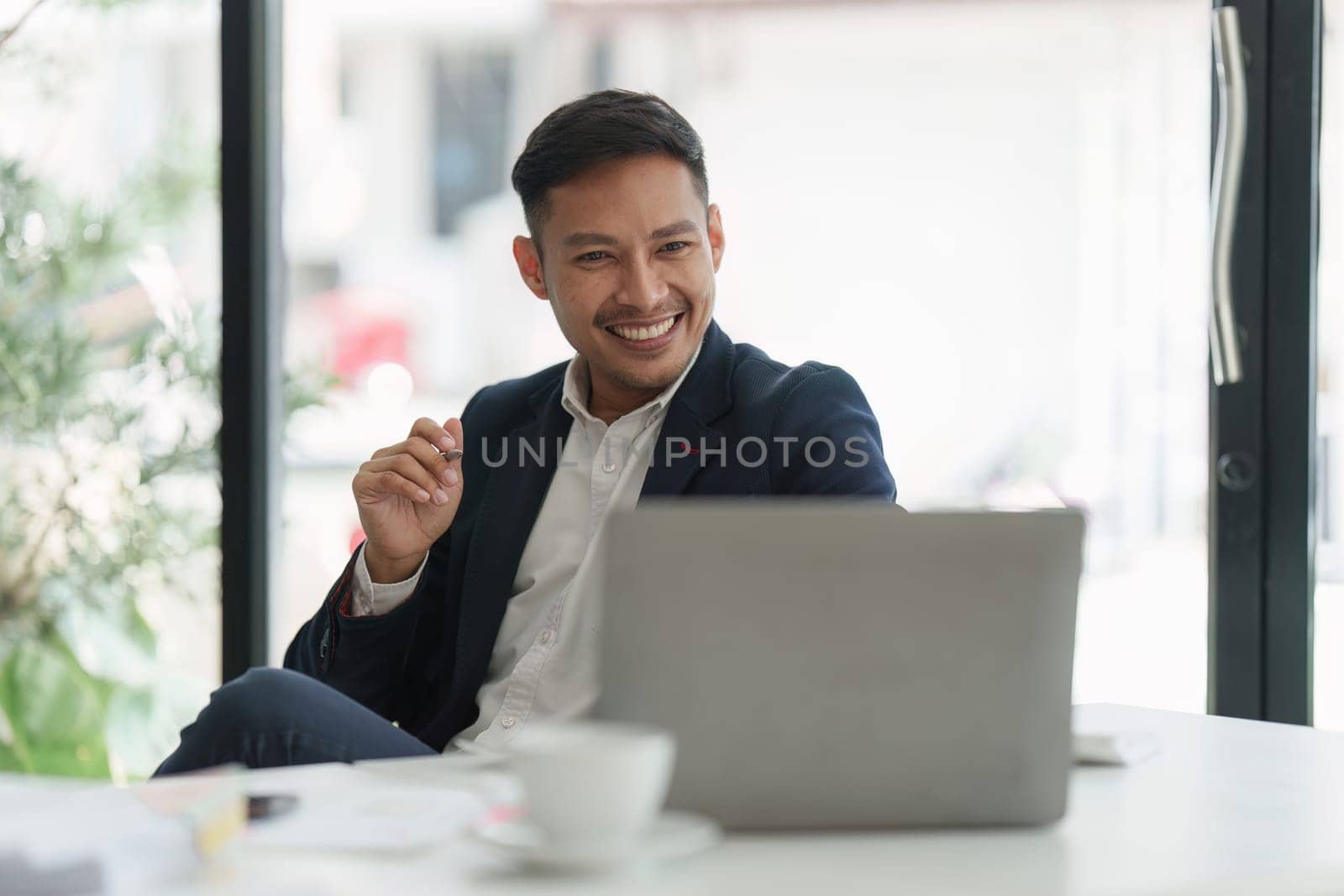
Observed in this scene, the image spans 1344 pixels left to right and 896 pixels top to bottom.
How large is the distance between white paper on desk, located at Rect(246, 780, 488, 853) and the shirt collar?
0.90 metres

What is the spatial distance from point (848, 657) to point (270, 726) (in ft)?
1.89

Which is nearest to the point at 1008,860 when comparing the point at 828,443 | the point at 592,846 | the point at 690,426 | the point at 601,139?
the point at 592,846

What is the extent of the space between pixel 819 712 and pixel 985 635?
0.40 ft

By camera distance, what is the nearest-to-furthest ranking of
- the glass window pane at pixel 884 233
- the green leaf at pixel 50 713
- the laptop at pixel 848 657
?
the laptop at pixel 848 657, the glass window pane at pixel 884 233, the green leaf at pixel 50 713

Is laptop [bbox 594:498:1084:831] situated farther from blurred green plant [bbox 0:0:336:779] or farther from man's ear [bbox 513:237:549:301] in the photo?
blurred green plant [bbox 0:0:336:779]

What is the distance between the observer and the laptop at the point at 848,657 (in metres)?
0.93

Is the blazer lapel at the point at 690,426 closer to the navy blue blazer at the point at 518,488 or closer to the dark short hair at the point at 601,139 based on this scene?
the navy blue blazer at the point at 518,488

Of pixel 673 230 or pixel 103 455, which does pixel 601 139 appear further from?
pixel 103 455

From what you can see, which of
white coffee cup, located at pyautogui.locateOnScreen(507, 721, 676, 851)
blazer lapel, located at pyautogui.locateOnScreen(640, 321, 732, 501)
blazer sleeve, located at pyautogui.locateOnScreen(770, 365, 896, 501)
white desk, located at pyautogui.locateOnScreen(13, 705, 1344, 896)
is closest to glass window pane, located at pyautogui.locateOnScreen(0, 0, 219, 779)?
blazer lapel, located at pyautogui.locateOnScreen(640, 321, 732, 501)

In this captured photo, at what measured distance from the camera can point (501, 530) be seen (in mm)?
1913

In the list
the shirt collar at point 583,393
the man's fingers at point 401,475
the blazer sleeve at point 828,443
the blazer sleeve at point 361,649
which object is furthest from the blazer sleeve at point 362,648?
the blazer sleeve at point 828,443

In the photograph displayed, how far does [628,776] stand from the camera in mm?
837

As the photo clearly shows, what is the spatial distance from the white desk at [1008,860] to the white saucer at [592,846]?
0.01 m

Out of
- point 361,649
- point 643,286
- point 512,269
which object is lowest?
point 361,649
